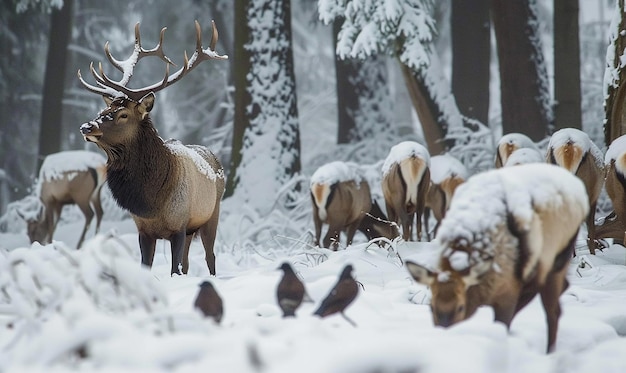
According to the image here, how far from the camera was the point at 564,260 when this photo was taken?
3.88 metres

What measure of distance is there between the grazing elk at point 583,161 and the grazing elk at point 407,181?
5.73 feet

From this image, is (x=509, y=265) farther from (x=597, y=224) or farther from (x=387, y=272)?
(x=597, y=224)

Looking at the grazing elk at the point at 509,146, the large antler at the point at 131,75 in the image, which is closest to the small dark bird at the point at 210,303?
the large antler at the point at 131,75

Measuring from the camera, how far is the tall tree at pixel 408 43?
11.4 meters

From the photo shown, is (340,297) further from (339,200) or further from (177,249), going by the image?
(339,200)

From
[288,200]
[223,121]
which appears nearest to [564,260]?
[288,200]

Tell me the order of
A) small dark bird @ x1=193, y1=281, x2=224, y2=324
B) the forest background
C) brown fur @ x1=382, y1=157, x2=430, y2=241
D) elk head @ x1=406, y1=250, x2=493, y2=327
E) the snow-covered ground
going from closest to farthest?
the snow-covered ground → elk head @ x1=406, y1=250, x2=493, y2=327 → small dark bird @ x1=193, y1=281, x2=224, y2=324 → brown fur @ x1=382, y1=157, x2=430, y2=241 → the forest background

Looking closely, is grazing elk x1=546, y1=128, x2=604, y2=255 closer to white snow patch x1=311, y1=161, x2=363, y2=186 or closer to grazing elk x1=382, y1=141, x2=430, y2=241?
grazing elk x1=382, y1=141, x2=430, y2=241

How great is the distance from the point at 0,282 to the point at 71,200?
9034 mm

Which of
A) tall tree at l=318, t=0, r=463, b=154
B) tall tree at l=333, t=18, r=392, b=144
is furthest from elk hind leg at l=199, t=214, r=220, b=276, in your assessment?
tall tree at l=333, t=18, r=392, b=144

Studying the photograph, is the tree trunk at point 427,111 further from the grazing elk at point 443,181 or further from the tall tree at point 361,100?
the tall tree at point 361,100

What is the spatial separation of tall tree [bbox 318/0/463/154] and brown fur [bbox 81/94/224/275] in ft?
16.7

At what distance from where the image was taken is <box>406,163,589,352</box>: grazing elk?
3.68 metres

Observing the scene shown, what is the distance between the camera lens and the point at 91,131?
642cm
